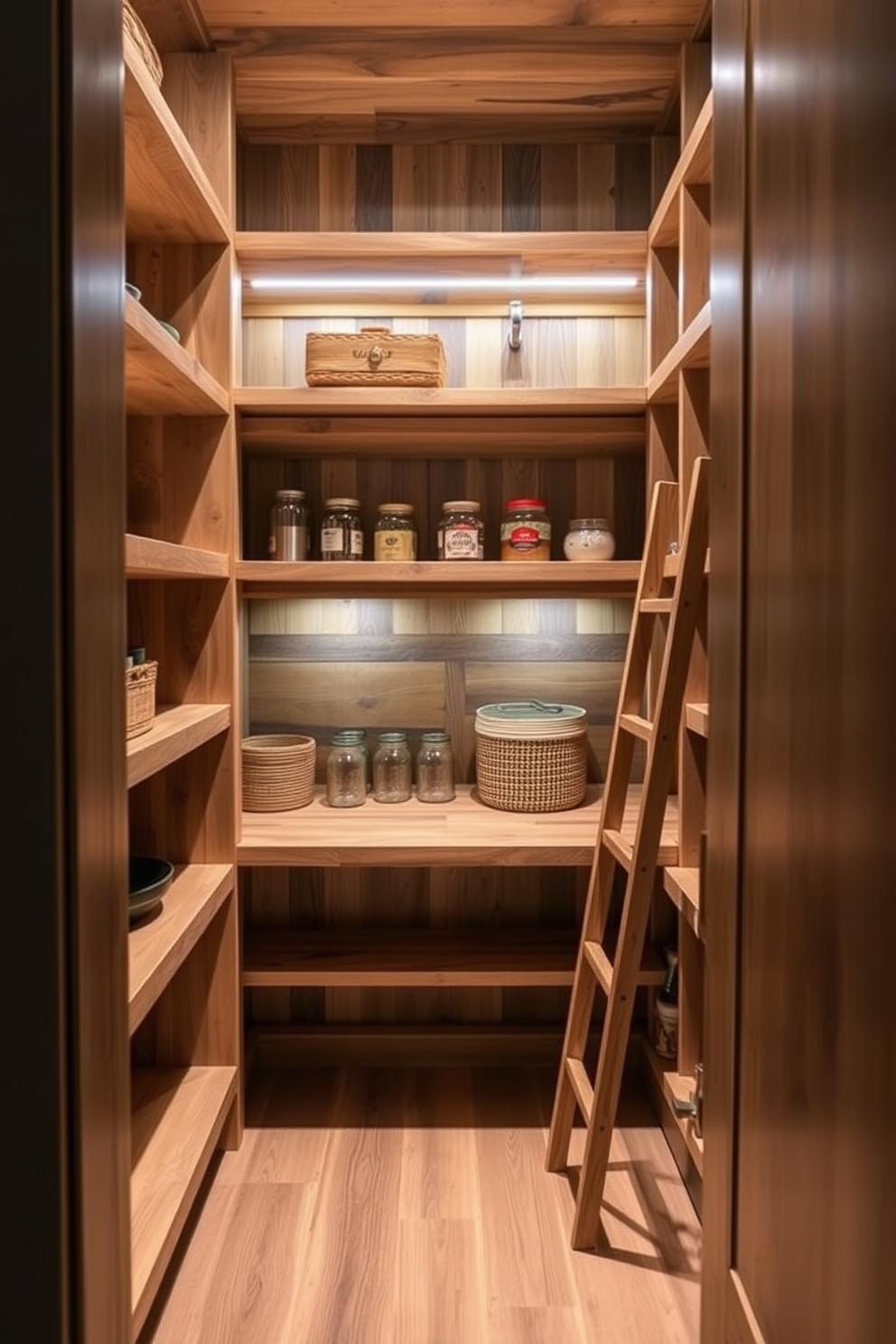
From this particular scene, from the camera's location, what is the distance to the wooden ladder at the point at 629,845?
1828 mm

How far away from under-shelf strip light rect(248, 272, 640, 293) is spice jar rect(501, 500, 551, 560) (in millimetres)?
581

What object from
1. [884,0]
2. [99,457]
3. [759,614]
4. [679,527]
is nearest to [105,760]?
[99,457]

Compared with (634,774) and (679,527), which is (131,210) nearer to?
(679,527)

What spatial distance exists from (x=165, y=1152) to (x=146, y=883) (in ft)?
1.70

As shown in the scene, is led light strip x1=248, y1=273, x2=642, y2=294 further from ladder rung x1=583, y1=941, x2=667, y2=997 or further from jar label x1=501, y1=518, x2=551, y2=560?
ladder rung x1=583, y1=941, x2=667, y2=997

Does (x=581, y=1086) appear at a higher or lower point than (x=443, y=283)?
lower

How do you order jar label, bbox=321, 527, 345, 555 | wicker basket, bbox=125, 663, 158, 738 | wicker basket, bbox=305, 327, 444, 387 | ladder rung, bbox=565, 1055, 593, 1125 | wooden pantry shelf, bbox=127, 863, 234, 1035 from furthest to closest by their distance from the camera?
jar label, bbox=321, 527, 345, 555 < wicker basket, bbox=305, 327, 444, 387 < ladder rung, bbox=565, 1055, 593, 1125 < wicker basket, bbox=125, 663, 158, 738 < wooden pantry shelf, bbox=127, 863, 234, 1035

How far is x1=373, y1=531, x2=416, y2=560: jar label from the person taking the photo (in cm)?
235

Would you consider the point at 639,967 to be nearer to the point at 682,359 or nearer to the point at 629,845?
the point at 629,845

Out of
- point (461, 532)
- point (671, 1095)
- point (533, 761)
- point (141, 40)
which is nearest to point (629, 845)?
point (533, 761)

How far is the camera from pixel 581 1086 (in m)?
2.01

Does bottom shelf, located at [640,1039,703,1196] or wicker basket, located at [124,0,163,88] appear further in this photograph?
bottom shelf, located at [640,1039,703,1196]

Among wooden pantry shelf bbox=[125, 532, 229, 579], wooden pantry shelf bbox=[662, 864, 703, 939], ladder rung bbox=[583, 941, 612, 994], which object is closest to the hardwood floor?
ladder rung bbox=[583, 941, 612, 994]

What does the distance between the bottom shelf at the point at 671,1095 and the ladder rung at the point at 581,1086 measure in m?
0.17
